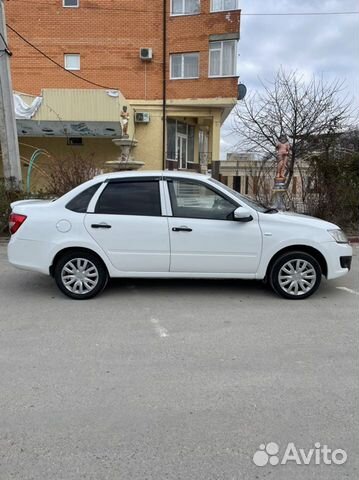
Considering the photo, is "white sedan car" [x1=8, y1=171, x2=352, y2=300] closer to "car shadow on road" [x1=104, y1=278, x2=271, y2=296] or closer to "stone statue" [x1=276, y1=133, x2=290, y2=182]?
"car shadow on road" [x1=104, y1=278, x2=271, y2=296]

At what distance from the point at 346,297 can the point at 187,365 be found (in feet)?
9.99

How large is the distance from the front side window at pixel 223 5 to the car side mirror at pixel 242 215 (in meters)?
17.9

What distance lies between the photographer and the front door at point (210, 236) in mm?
5332

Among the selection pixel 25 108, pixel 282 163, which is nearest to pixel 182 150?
pixel 25 108

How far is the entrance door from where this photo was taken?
23.1 metres

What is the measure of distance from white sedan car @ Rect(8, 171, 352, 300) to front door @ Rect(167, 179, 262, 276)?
1cm

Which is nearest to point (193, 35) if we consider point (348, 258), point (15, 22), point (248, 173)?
point (15, 22)

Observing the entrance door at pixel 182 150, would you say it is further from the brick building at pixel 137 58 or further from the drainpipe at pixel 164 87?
the drainpipe at pixel 164 87

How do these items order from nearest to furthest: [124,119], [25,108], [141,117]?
[25,108] < [124,119] < [141,117]

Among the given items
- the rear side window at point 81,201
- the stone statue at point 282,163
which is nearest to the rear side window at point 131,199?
the rear side window at point 81,201

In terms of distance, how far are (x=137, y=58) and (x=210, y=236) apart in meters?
18.3

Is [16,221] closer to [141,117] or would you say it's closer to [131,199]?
[131,199]

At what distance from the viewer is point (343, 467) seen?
2.40 meters

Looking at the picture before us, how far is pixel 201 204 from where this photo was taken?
5445 mm
